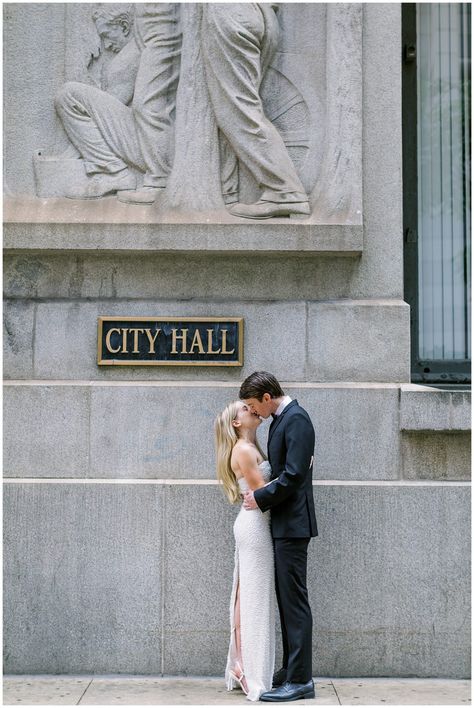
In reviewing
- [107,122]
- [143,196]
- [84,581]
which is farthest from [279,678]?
[107,122]

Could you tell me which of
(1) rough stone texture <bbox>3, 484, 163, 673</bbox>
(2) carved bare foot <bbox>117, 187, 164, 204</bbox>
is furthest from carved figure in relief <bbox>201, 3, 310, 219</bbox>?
(1) rough stone texture <bbox>3, 484, 163, 673</bbox>

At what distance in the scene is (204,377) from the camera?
820cm

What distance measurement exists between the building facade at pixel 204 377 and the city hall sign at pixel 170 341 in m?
0.08

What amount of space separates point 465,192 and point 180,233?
3.09 m

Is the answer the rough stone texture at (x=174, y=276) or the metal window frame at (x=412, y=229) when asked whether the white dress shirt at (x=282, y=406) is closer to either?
the rough stone texture at (x=174, y=276)

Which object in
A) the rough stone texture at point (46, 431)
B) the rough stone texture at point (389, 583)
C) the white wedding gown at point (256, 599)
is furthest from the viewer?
the rough stone texture at point (46, 431)

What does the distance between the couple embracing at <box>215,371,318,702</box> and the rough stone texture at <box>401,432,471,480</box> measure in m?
1.31

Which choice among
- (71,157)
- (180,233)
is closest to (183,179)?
(180,233)

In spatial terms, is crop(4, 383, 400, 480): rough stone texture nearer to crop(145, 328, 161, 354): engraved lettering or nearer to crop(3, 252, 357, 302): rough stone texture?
crop(145, 328, 161, 354): engraved lettering

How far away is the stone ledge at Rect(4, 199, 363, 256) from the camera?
8.12 m

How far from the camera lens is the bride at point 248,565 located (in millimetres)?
6934

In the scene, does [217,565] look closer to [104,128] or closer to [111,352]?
[111,352]

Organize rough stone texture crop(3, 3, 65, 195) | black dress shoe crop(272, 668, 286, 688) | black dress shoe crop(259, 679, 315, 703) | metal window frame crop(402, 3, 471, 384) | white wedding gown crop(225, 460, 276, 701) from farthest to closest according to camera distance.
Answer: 1. metal window frame crop(402, 3, 471, 384)
2. rough stone texture crop(3, 3, 65, 195)
3. black dress shoe crop(272, 668, 286, 688)
4. white wedding gown crop(225, 460, 276, 701)
5. black dress shoe crop(259, 679, 315, 703)

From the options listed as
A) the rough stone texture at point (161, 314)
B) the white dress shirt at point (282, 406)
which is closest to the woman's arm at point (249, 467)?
the white dress shirt at point (282, 406)
